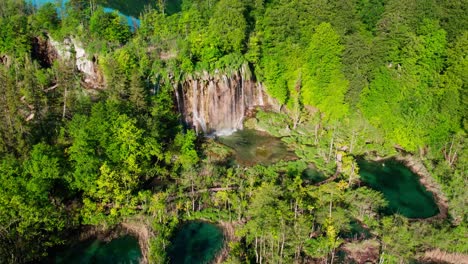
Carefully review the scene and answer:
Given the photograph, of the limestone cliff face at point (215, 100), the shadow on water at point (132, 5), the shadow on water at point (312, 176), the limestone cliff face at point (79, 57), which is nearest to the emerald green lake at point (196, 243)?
the shadow on water at point (312, 176)

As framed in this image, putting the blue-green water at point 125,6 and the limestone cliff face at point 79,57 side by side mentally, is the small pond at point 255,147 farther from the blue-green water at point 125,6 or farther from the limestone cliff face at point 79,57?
the blue-green water at point 125,6

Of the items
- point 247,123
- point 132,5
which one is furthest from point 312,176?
point 132,5

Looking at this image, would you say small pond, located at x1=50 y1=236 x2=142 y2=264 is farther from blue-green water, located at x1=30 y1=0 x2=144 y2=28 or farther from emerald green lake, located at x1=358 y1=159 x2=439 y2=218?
blue-green water, located at x1=30 y1=0 x2=144 y2=28

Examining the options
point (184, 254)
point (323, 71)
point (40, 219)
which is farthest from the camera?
point (323, 71)

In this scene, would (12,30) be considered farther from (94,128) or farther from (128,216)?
(128,216)

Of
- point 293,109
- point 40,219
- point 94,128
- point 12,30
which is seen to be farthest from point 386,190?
point 12,30

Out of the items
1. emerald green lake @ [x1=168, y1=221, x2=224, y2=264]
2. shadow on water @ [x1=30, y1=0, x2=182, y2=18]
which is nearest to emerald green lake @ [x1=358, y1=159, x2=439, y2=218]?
emerald green lake @ [x1=168, y1=221, x2=224, y2=264]

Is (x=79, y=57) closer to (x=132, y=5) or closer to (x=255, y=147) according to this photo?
(x=255, y=147)
